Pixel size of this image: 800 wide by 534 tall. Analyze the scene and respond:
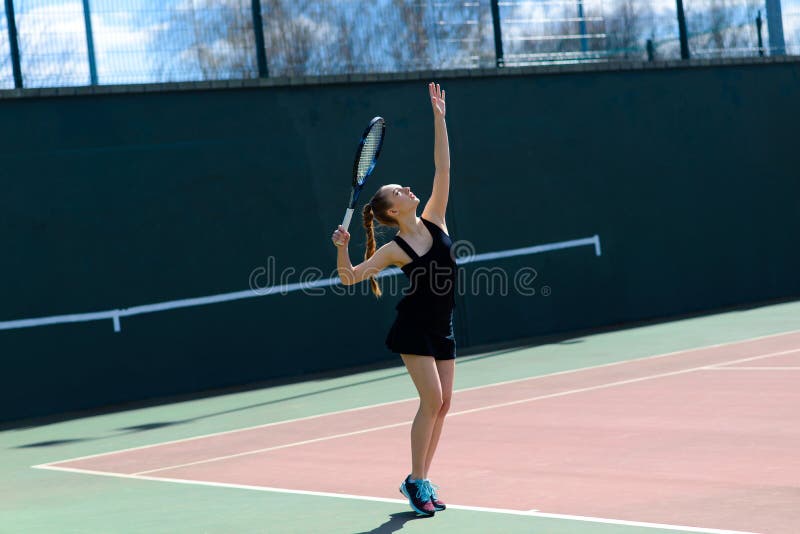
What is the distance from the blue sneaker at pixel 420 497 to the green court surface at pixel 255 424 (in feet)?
0.18

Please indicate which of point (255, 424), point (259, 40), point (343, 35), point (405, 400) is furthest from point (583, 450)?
point (343, 35)

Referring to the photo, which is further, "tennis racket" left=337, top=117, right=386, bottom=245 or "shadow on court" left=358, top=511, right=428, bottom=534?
"tennis racket" left=337, top=117, right=386, bottom=245

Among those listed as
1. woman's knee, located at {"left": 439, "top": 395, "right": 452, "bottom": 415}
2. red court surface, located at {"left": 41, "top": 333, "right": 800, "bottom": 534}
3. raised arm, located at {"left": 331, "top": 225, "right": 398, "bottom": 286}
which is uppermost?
raised arm, located at {"left": 331, "top": 225, "right": 398, "bottom": 286}

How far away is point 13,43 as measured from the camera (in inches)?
506

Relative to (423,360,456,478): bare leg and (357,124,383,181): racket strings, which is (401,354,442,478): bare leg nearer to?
(423,360,456,478): bare leg

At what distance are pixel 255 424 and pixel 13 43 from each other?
4.85m

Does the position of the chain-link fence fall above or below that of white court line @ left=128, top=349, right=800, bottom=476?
above

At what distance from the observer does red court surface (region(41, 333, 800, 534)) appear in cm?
626

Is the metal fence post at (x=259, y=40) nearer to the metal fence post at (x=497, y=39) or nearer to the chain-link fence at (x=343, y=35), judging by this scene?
the chain-link fence at (x=343, y=35)

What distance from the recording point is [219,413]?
38.0ft

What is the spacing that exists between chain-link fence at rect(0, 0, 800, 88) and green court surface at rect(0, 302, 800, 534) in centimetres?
344

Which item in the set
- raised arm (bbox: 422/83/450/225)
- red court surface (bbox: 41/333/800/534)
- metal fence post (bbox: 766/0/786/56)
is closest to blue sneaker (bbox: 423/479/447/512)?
red court surface (bbox: 41/333/800/534)

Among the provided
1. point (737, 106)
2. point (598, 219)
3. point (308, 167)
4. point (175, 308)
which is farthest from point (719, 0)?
point (175, 308)

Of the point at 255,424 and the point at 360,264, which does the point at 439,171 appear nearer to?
the point at 360,264
